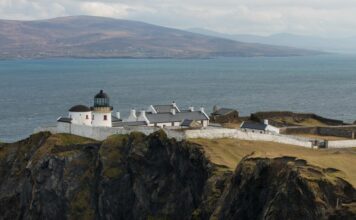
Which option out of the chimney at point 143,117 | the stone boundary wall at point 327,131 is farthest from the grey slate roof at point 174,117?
the stone boundary wall at point 327,131

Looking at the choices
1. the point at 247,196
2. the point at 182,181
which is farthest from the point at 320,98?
the point at 247,196

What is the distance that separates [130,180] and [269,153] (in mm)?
18266

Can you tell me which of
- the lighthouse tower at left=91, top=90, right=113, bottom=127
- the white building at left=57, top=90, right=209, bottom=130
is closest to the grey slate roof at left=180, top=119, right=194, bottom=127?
the white building at left=57, top=90, right=209, bottom=130

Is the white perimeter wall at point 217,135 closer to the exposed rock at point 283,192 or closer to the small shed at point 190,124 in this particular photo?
the small shed at point 190,124

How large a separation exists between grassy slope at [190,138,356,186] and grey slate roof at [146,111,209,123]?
13210 millimetres

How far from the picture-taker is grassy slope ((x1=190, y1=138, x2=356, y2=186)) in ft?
162

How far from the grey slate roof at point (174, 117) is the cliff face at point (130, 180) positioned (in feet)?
27.0

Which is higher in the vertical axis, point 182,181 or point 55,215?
point 182,181

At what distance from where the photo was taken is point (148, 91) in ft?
638

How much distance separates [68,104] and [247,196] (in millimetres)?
113469

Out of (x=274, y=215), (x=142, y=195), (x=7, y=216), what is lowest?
(x=7, y=216)

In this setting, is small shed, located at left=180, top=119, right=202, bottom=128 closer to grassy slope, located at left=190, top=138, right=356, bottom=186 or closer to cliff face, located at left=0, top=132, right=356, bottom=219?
cliff face, located at left=0, top=132, right=356, bottom=219

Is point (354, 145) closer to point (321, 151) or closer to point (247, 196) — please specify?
point (321, 151)

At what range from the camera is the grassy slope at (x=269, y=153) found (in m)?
49.3
